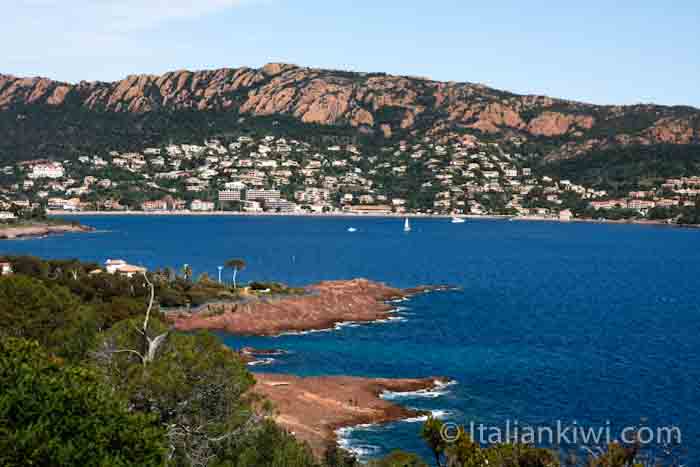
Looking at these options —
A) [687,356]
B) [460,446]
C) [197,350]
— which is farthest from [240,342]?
[460,446]

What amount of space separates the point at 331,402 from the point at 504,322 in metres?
24.2

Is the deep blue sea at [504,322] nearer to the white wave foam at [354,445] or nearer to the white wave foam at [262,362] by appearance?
the white wave foam at [354,445]

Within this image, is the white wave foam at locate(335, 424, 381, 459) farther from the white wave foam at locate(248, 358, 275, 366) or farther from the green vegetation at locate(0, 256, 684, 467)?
the white wave foam at locate(248, 358, 275, 366)

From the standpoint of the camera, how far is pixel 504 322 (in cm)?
5288

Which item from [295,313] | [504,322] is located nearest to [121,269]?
[295,313]

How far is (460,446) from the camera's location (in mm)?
13711

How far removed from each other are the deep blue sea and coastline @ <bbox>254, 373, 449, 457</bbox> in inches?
38.3

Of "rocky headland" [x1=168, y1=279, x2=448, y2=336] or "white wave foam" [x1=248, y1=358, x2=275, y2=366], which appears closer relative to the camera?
"white wave foam" [x1=248, y1=358, x2=275, y2=366]

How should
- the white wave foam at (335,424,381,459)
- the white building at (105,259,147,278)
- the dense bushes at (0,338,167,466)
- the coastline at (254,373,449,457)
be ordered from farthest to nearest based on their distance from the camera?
the white building at (105,259,147,278) → the coastline at (254,373,449,457) → the white wave foam at (335,424,381,459) → the dense bushes at (0,338,167,466)

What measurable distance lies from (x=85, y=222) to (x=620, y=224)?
407 feet

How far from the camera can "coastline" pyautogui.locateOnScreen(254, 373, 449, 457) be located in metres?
28.4

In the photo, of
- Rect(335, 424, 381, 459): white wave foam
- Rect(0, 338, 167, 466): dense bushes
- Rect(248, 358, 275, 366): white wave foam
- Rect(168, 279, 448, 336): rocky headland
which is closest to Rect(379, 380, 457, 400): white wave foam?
Rect(335, 424, 381, 459): white wave foam

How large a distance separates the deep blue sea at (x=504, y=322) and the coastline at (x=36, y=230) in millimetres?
7445

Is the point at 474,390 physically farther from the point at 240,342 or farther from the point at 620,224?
the point at 620,224
